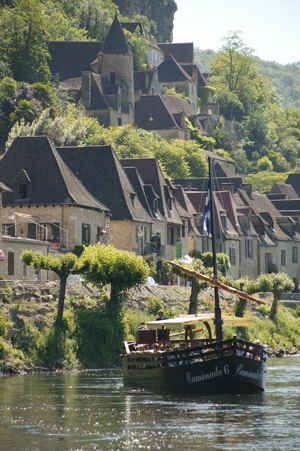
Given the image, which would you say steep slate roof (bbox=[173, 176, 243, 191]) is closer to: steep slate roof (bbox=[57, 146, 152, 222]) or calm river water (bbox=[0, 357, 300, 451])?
steep slate roof (bbox=[57, 146, 152, 222])

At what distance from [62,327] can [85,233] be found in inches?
1061

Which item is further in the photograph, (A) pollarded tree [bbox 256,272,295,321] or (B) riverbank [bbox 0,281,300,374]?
(A) pollarded tree [bbox 256,272,295,321]

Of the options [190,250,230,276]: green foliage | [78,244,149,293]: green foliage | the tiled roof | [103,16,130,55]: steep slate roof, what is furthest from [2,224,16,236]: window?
[103,16,130,55]: steep slate roof

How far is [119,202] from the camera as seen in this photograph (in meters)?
117

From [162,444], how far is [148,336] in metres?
25.1

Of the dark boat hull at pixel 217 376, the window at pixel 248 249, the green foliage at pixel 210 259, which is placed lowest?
the dark boat hull at pixel 217 376

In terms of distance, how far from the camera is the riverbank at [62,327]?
79.2m

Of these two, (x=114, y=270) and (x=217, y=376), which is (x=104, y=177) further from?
(x=217, y=376)

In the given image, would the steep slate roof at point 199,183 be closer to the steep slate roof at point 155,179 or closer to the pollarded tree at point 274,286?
the steep slate roof at point 155,179

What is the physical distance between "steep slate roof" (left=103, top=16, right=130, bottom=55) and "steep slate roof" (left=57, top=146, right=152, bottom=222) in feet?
258

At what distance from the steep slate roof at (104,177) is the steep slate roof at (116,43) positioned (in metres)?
78.6

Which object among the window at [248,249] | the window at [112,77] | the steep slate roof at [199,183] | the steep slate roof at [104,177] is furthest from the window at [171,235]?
the window at [112,77]

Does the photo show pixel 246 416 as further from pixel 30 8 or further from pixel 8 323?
pixel 30 8

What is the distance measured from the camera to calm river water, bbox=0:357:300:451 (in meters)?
50.6
